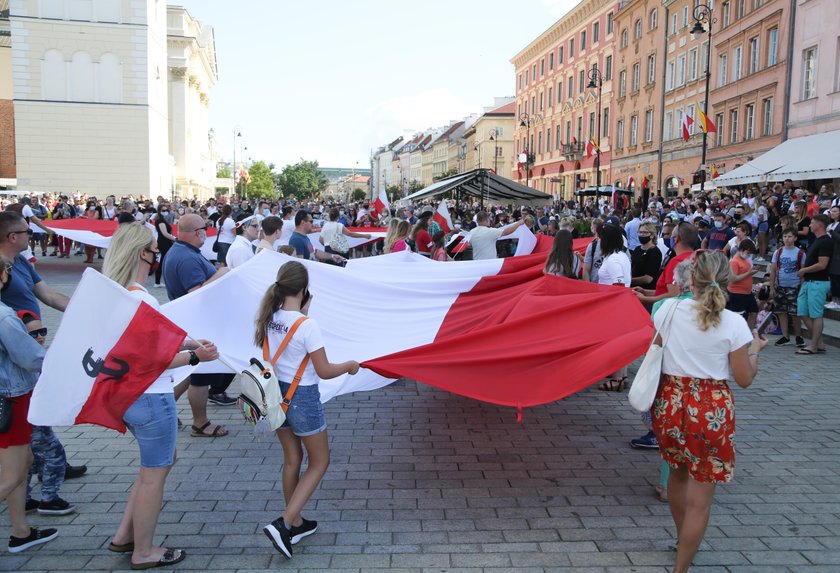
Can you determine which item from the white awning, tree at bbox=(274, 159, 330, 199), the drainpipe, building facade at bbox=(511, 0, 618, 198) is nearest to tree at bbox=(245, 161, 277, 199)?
tree at bbox=(274, 159, 330, 199)

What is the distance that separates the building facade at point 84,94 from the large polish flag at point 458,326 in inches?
1649

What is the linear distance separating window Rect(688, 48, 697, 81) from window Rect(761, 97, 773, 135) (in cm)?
780

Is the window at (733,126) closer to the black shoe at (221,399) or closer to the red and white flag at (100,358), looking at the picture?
the black shoe at (221,399)

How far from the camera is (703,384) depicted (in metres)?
3.95

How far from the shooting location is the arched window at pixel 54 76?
42500 millimetres

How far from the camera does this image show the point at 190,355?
4.05m

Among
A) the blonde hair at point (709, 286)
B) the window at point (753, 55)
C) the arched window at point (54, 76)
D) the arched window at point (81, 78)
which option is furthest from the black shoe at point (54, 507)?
the arched window at point (54, 76)

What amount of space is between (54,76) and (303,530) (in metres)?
46.5

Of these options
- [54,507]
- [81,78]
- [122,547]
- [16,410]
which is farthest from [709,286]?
[81,78]

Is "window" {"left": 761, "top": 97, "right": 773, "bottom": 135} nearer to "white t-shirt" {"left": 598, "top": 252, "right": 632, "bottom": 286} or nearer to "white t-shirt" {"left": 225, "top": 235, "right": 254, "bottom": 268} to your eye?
"white t-shirt" {"left": 598, "top": 252, "right": 632, "bottom": 286}

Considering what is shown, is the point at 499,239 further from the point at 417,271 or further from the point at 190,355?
the point at 190,355

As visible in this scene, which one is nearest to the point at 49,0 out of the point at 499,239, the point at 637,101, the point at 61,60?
the point at 61,60

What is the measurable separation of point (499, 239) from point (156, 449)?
8.42m

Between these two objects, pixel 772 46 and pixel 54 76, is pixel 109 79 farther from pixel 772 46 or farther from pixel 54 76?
pixel 772 46
